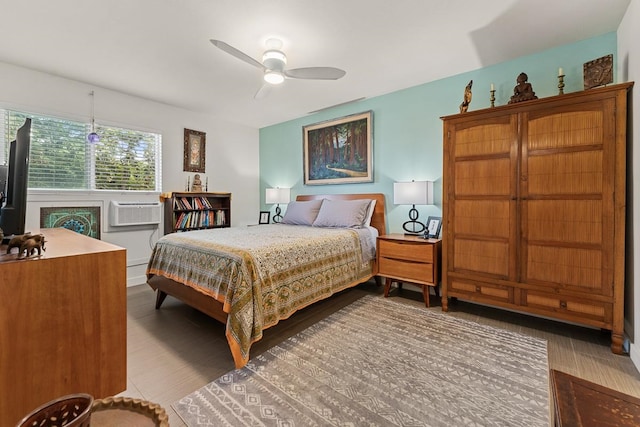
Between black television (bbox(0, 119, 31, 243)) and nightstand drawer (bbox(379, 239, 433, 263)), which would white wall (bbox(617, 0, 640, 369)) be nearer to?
nightstand drawer (bbox(379, 239, 433, 263))

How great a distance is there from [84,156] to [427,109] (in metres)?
4.22

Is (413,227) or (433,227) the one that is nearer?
(433,227)

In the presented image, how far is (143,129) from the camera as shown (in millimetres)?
3785

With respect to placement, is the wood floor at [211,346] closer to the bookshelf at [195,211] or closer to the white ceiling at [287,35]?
the bookshelf at [195,211]

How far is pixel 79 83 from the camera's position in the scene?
3.25m

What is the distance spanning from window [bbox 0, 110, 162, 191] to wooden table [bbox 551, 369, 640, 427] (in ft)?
14.7

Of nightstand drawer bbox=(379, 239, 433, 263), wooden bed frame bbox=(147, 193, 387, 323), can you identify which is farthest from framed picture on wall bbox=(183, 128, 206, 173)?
nightstand drawer bbox=(379, 239, 433, 263)

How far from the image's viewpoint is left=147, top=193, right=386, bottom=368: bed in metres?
1.87

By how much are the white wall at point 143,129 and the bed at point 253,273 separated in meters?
1.39

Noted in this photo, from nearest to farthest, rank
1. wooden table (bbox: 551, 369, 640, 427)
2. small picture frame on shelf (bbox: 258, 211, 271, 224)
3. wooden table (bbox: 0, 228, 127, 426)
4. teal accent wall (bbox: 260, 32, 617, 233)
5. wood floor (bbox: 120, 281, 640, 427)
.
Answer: wooden table (bbox: 551, 369, 640, 427) → wooden table (bbox: 0, 228, 127, 426) → wood floor (bbox: 120, 281, 640, 427) → teal accent wall (bbox: 260, 32, 617, 233) → small picture frame on shelf (bbox: 258, 211, 271, 224)

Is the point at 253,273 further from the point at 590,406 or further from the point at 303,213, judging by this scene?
the point at 303,213

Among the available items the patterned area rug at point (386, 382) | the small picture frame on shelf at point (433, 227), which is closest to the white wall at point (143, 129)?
the patterned area rug at point (386, 382)

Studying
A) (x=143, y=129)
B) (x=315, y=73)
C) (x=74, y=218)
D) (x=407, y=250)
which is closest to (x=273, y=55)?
(x=315, y=73)

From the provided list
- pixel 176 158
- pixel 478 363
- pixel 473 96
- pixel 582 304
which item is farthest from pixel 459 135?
pixel 176 158
